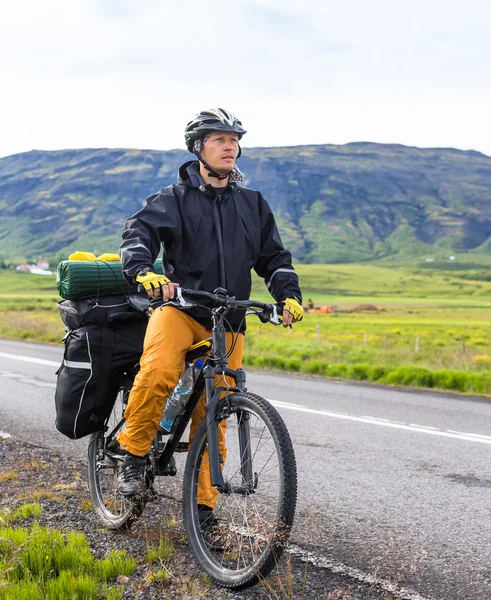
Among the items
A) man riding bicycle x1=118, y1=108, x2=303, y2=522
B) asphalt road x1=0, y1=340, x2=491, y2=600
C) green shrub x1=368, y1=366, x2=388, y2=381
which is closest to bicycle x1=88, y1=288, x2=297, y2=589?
man riding bicycle x1=118, y1=108, x2=303, y2=522

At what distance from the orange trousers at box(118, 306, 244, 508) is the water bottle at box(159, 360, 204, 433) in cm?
7

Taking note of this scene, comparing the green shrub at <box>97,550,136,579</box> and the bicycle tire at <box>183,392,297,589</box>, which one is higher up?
the bicycle tire at <box>183,392,297,589</box>

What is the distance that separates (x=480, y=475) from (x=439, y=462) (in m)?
0.54

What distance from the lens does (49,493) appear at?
16.2 ft

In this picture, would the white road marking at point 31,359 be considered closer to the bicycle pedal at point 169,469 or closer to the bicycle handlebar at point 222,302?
the bicycle pedal at point 169,469

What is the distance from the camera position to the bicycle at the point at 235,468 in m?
3.25

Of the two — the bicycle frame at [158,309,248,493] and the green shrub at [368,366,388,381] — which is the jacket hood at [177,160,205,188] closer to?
the bicycle frame at [158,309,248,493]

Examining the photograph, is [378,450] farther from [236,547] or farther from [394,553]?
[236,547]

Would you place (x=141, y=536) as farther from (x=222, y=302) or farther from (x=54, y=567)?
(x=222, y=302)

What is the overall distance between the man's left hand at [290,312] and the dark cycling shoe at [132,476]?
113 centimetres

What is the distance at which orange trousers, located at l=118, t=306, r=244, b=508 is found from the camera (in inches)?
152

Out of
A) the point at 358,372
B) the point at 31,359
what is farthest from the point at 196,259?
the point at 31,359

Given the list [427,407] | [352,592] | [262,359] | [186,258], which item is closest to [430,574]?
[352,592]

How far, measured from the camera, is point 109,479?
4.78m
